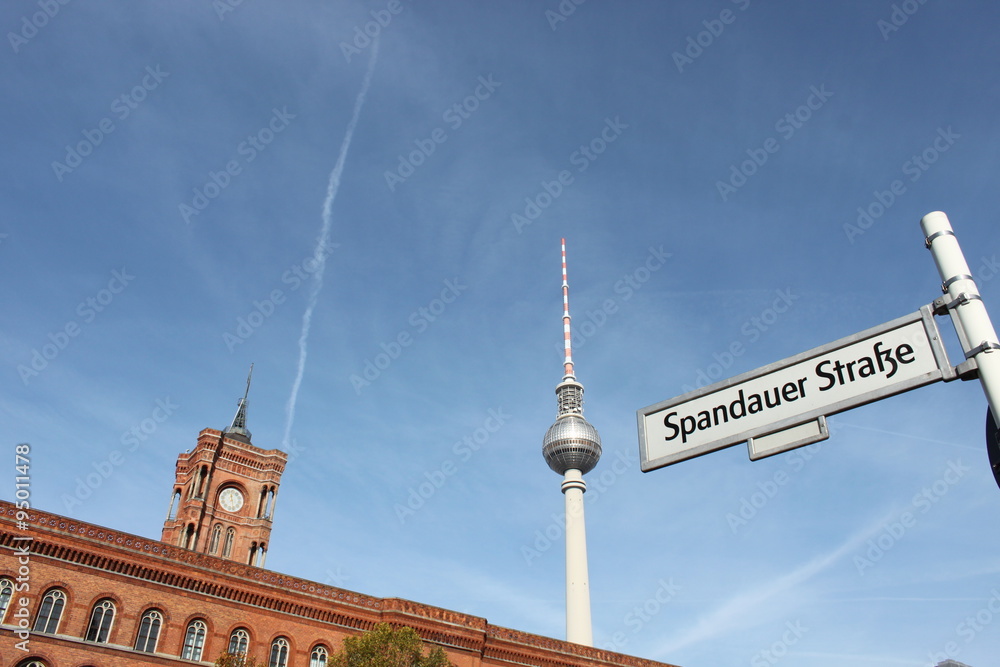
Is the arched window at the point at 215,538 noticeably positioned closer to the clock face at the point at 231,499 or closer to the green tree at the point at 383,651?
the clock face at the point at 231,499

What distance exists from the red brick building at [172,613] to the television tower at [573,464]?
17661 mm

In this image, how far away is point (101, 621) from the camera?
2928 cm

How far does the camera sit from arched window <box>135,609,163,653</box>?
98.1 ft

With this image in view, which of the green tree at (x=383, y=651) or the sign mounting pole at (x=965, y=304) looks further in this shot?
the green tree at (x=383, y=651)

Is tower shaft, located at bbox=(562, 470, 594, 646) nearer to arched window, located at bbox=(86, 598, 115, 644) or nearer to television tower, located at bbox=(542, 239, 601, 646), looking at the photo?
television tower, located at bbox=(542, 239, 601, 646)

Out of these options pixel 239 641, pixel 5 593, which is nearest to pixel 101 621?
pixel 5 593

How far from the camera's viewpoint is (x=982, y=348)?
4.37 meters

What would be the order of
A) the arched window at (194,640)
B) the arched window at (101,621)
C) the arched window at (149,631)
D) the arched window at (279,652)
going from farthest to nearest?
the arched window at (279,652), the arched window at (194,640), the arched window at (149,631), the arched window at (101,621)

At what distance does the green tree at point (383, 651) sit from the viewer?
27.5 meters

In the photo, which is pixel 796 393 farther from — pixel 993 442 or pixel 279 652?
pixel 279 652

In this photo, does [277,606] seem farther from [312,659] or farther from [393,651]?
[393,651]

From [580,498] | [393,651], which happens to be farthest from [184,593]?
[580,498]

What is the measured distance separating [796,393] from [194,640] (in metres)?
32.7

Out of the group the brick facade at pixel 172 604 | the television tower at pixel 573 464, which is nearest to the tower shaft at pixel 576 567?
the television tower at pixel 573 464
